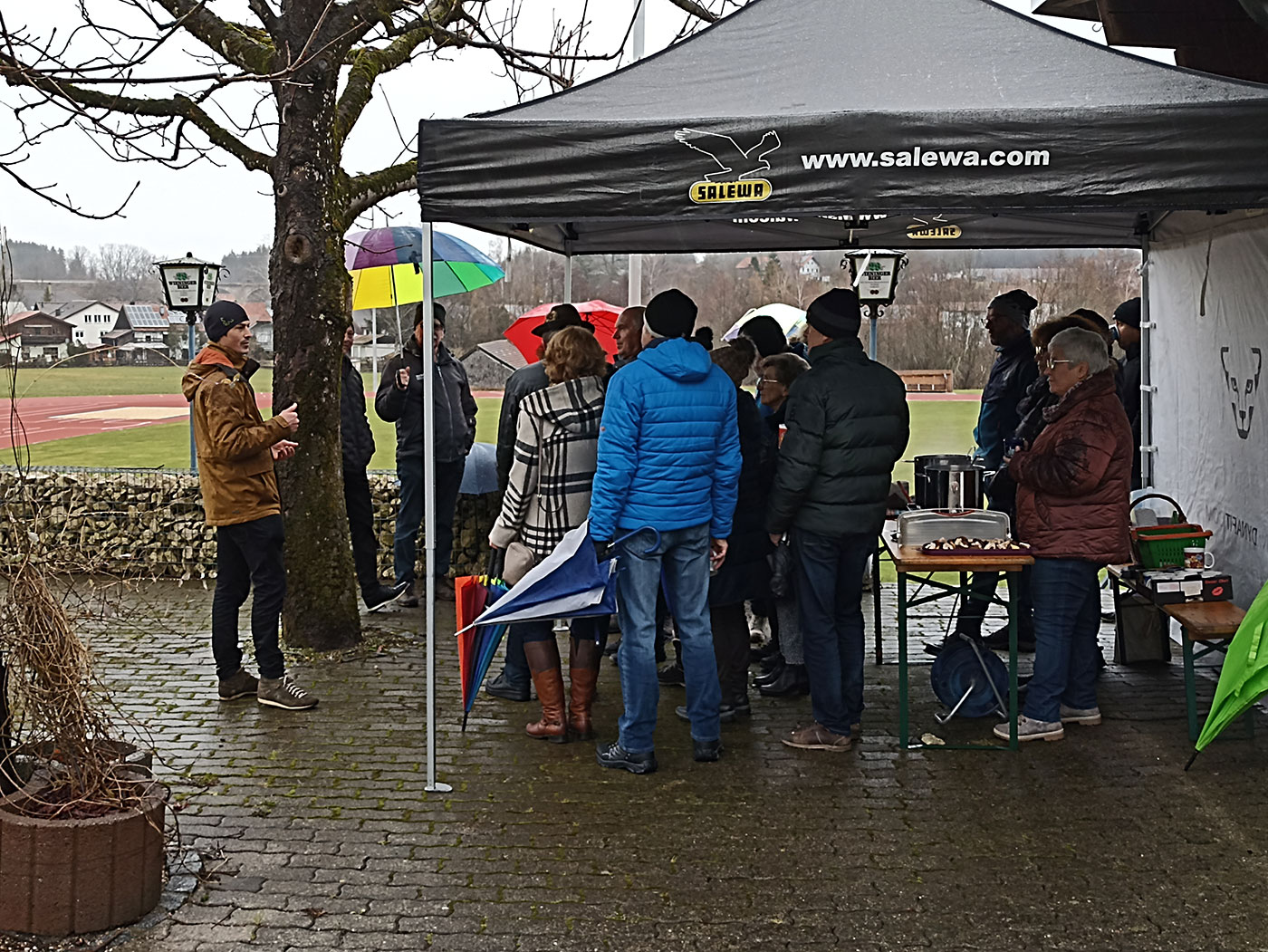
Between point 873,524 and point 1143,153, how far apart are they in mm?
1682

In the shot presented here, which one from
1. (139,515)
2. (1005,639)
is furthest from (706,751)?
(139,515)

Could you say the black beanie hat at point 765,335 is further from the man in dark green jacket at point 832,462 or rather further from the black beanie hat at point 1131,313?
the black beanie hat at point 1131,313

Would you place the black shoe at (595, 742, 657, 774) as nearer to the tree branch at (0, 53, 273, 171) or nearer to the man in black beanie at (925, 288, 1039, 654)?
the man in black beanie at (925, 288, 1039, 654)

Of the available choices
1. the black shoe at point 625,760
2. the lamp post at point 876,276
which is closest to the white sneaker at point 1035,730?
the black shoe at point 625,760

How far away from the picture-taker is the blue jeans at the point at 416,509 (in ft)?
26.2

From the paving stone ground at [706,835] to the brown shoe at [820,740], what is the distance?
0.08 m

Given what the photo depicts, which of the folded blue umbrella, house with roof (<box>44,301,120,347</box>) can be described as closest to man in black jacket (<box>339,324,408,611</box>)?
the folded blue umbrella

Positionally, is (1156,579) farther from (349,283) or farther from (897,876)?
(349,283)

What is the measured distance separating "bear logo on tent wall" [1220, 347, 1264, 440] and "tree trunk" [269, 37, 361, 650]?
15.2 feet

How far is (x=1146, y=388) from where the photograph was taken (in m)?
7.54

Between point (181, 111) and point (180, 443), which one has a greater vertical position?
point (181, 111)

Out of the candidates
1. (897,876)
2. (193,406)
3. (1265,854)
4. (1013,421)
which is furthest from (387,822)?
(1013,421)

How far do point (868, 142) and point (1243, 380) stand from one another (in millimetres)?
2766

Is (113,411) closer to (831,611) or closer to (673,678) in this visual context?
(673,678)
